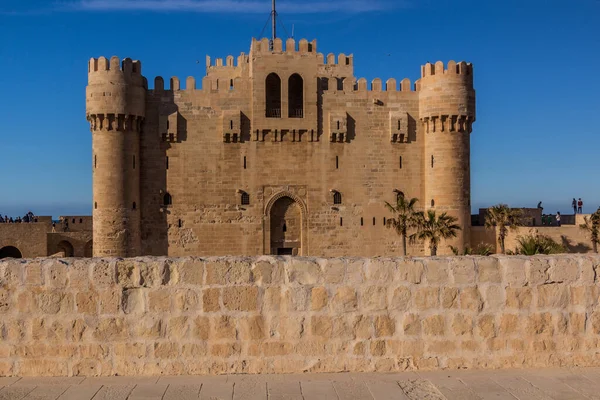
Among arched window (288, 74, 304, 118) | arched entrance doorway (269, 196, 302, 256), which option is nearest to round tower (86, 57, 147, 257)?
arched entrance doorway (269, 196, 302, 256)

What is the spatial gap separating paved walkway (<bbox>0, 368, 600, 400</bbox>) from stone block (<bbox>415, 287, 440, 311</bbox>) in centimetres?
58

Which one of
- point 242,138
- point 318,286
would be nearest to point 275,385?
point 318,286

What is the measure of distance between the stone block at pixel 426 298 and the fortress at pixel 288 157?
68.7ft

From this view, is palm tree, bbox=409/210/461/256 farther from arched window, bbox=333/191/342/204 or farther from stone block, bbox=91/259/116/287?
stone block, bbox=91/259/116/287

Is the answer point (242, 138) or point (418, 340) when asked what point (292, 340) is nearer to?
point (418, 340)

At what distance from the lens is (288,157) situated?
2652 cm

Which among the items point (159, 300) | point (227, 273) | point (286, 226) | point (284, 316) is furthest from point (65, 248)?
point (284, 316)

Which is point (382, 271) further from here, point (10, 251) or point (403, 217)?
point (10, 251)

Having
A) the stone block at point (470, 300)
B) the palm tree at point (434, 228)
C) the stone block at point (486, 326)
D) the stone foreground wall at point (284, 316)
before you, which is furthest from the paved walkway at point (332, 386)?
the palm tree at point (434, 228)

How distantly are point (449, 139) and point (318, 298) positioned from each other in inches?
891

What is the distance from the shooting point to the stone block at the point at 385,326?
17.1 feet

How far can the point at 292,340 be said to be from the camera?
5176mm

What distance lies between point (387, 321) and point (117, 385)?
2.35 m

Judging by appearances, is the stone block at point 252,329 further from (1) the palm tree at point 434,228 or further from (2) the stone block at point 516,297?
(1) the palm tree at point 434,228
